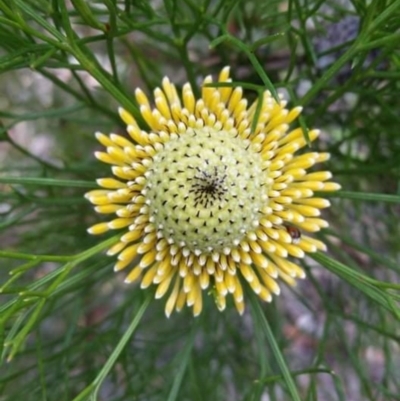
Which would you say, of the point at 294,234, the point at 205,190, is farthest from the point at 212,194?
the point at 294,234

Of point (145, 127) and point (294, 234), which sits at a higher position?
point (145, 127)

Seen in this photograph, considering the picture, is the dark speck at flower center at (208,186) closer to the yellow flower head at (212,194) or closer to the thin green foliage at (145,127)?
the yellow flower head at (212,194)

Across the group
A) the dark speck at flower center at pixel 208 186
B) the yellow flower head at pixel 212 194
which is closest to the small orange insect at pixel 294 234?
the yellow flower head at pixel 212 194

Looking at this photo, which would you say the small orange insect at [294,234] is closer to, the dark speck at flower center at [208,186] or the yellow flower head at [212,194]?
Answer: the yellow flower head at [212,194]

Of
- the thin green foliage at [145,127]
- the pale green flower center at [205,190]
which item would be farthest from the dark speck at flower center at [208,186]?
the thin green foliage at [145,127]

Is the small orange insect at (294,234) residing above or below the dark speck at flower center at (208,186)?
below

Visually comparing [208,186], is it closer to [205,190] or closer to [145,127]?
[205,190]

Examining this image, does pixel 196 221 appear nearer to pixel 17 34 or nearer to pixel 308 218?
pixel 308 218

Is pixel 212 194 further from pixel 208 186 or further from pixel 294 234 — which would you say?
pixel 294 234

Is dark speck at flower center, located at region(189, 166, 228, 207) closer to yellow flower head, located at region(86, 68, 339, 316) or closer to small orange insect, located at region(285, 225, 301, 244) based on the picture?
yellow flower head, located at region(86, 68, 339, 316)

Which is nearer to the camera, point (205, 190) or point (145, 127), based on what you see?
point (205, 190)
